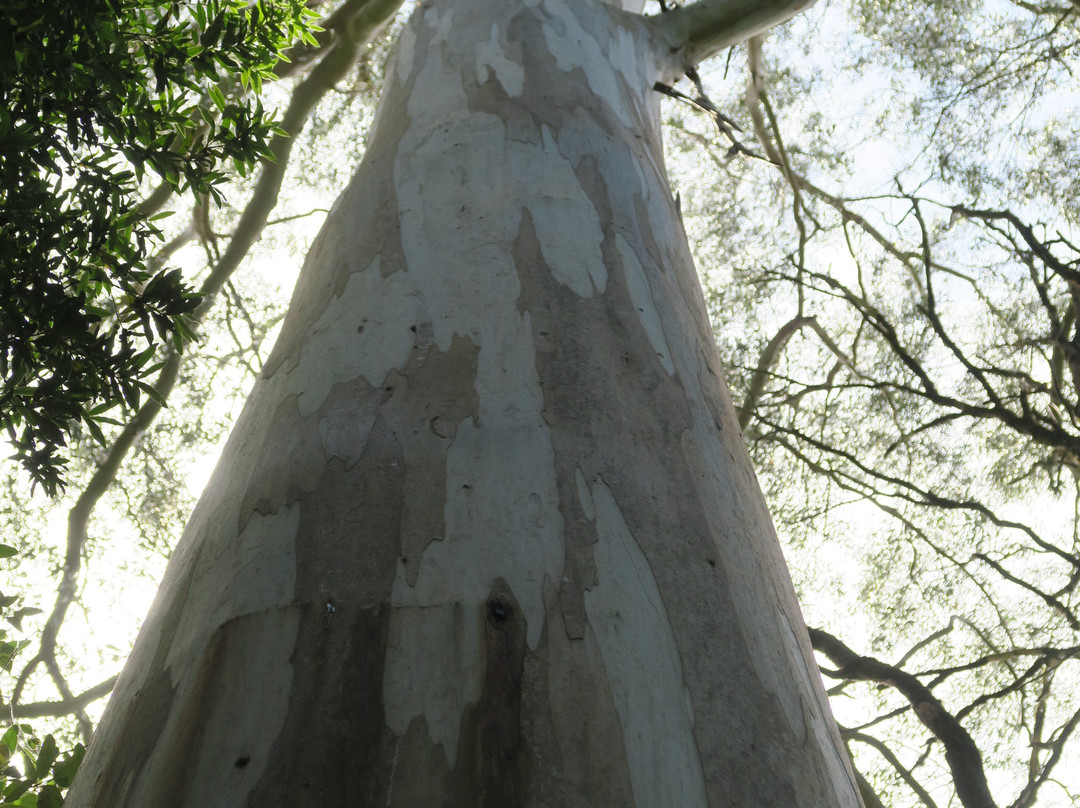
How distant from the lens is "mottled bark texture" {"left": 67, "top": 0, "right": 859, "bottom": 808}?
1.95 ft

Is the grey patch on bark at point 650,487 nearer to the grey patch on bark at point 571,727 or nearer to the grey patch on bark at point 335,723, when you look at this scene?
the grey patch on bark at point 571,727

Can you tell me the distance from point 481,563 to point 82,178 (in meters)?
0.89

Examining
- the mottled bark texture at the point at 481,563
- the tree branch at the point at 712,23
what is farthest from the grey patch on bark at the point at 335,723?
the tree branch at the point at 712,23

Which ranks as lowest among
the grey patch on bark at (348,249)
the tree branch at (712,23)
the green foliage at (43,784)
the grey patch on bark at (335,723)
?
the grey patch on bark at (335,723)

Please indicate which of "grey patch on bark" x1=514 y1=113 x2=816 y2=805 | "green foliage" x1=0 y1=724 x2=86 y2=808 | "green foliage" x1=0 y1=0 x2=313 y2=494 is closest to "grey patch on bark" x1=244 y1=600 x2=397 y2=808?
"grey patch on bark" x1=514 y1=113 x2=816 y2=805

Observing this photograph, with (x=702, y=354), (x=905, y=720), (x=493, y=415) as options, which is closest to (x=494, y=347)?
(x=493, y=415)

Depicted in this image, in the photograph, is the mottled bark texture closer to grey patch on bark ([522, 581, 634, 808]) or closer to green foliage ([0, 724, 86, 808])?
grey patch on bark ([522, 581, 634, 808])

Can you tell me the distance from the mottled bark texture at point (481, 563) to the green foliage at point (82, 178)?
0.23 metres

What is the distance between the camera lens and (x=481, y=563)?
693mm

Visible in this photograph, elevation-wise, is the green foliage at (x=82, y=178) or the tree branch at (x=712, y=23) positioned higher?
the tree branch at (x=712, y=23)

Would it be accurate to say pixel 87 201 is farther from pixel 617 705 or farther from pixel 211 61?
pixel 617 705

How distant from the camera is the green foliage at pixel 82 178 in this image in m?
1.02

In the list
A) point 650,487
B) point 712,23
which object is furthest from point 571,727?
point 712,23

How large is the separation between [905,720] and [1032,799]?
4.12 ft
